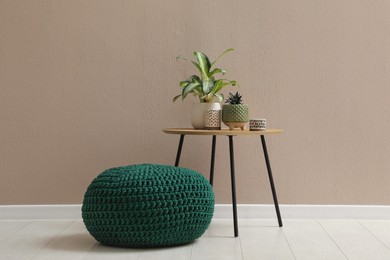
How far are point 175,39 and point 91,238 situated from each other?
3.44 feet

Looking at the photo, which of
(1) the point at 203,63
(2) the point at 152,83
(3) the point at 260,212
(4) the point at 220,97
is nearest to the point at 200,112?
(4) the point at 220,97

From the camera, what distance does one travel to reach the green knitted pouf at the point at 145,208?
102 inches

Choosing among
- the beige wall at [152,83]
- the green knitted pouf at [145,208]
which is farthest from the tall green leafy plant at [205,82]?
the green knitted pouf at [145,208]

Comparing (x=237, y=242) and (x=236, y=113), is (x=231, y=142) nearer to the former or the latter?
(x=236, y=113)

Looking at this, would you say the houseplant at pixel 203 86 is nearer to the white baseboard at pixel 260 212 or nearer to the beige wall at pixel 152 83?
the beige wall at pixel 152 83

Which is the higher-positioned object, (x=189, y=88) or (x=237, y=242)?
(x=189, y=88)

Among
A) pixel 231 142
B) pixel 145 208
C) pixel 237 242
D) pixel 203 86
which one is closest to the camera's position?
pixel 145 208

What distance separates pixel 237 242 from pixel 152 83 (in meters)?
0.95

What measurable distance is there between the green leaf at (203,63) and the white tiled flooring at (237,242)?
2.25ft

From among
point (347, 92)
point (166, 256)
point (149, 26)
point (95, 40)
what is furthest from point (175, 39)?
point (166, 256)

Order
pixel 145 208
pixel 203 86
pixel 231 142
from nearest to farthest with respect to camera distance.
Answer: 1. pixel 145 208
2. pixel 231 142
3. pixel 203 86

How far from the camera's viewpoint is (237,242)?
2781mm

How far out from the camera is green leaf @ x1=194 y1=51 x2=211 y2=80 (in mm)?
3092

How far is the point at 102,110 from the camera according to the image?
3.34 metres
